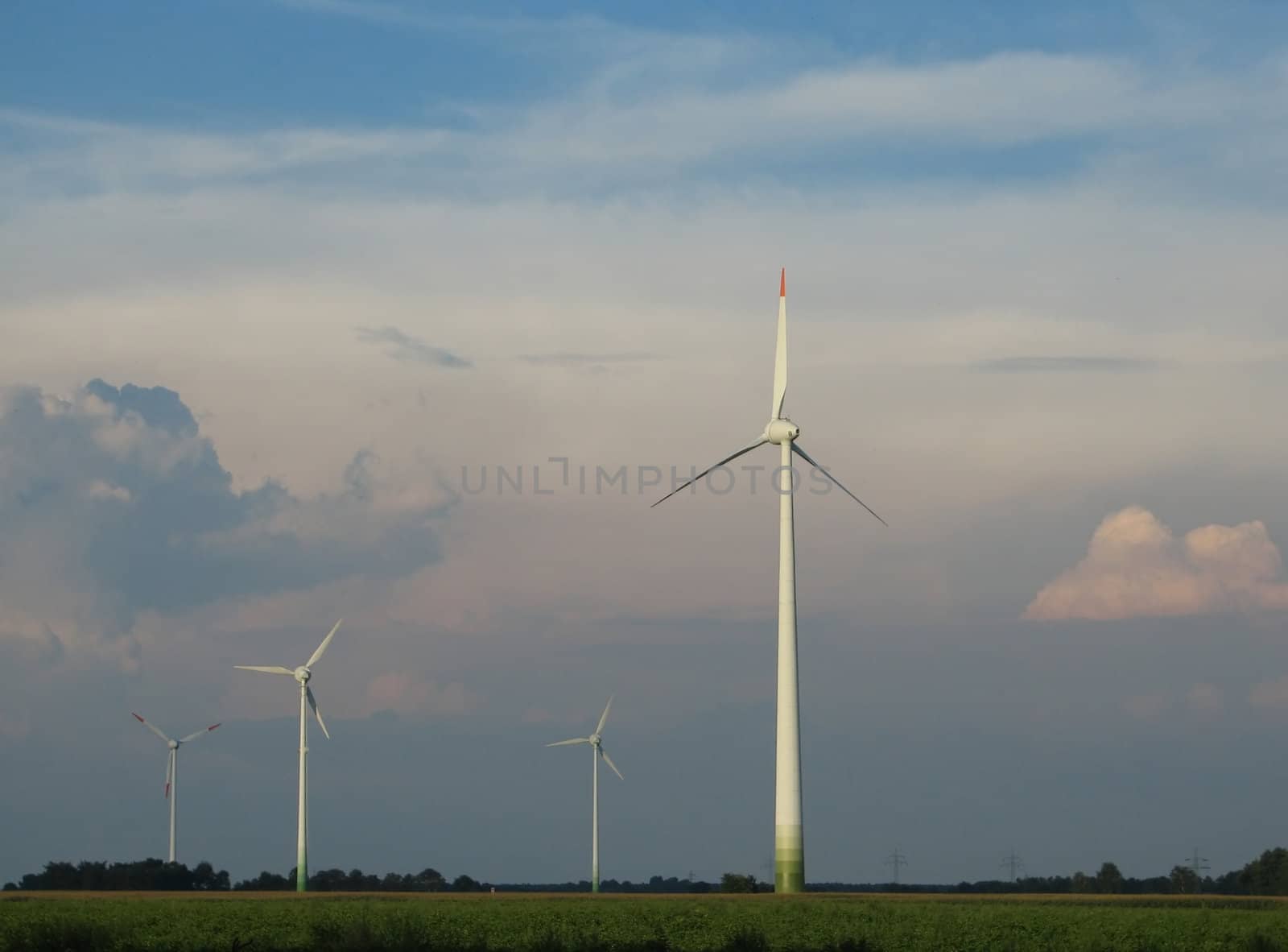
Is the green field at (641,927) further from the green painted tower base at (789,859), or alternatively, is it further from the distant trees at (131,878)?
the distant trees at (131,878)

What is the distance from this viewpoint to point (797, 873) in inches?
3477

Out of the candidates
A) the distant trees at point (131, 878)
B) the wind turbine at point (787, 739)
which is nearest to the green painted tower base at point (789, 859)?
the wind turbine at point (787, 739)

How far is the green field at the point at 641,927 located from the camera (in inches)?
2867

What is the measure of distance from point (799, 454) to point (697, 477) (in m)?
6.03

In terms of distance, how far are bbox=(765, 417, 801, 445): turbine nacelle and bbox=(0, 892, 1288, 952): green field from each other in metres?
24.0

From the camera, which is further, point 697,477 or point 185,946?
point 697,477

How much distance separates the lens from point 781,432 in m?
92.4

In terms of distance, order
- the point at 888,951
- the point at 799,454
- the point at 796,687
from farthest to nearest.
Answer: the point at 799,454
the point at 796,687
the point at 888,951

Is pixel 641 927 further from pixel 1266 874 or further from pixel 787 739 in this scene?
pixel 1266 874

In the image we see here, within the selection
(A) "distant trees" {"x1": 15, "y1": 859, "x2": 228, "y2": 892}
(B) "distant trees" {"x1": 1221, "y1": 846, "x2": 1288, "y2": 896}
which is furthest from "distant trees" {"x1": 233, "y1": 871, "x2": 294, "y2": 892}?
(B) "distant trees" {"x1": 1221, "y1": 846, "x2": 1288, "y2": 896}

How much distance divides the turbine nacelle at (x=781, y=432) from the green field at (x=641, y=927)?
78.7ft

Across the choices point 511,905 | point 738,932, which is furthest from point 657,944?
point 511,905

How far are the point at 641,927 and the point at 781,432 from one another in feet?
93.2

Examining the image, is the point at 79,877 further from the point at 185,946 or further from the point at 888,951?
the point at 888,951
